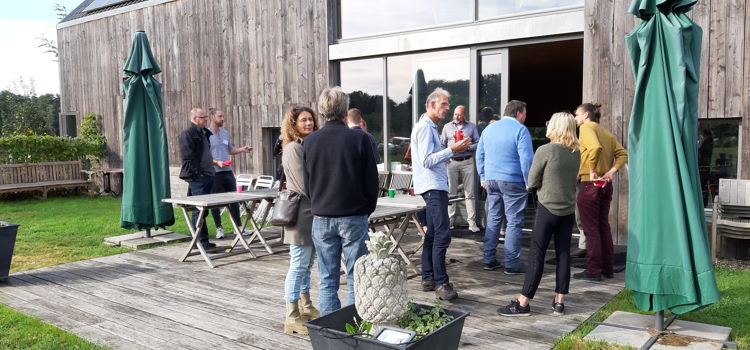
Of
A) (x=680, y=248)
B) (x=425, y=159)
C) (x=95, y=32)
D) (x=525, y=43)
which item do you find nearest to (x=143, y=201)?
(x=425, y=159)

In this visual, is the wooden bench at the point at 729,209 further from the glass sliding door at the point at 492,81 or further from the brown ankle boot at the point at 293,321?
the brown ankle boot at the point at 293,321

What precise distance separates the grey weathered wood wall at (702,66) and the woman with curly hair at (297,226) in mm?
4291

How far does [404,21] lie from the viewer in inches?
359

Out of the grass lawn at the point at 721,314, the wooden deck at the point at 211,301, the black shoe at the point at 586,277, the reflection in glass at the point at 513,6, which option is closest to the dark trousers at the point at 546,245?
the wooden deck at the point at 211,301

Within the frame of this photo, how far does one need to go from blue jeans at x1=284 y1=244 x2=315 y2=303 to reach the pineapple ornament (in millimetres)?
1009

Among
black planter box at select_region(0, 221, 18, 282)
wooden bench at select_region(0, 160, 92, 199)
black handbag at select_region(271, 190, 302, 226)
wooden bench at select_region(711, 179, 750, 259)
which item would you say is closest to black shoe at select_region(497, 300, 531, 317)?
black handbag at select_region(271, 190, 302, 226)

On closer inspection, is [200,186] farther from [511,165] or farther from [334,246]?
[334,246]

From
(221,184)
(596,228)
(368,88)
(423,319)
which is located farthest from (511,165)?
(368,88)

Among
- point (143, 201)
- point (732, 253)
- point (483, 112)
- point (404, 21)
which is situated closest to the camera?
point (732, 253)

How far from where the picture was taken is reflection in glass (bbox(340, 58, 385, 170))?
9.48 metres

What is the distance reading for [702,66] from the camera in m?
6.55

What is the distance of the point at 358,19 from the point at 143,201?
446 centimetres

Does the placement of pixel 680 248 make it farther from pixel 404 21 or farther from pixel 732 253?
pixel 404 21

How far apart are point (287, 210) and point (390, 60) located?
18.7ft
